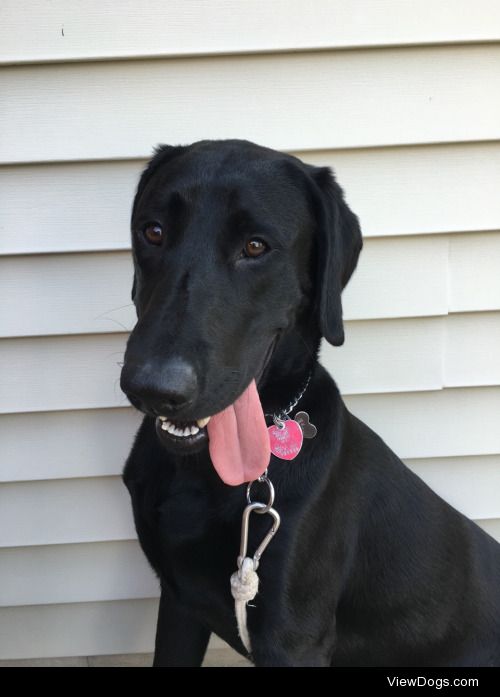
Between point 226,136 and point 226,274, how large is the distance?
2.60ft

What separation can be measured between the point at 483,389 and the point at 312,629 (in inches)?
44.7

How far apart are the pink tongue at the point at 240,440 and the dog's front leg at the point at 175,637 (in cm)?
76

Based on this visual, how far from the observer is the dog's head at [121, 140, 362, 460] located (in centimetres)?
183

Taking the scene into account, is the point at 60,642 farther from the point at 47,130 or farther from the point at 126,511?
the point at 47,130

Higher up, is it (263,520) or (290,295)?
(290,295)

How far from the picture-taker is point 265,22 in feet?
8.29

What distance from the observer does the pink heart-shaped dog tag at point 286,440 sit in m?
2.18

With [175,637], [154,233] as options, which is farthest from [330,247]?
[175,637]

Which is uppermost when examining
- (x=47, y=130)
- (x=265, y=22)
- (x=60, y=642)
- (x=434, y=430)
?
(x=265, y=22)

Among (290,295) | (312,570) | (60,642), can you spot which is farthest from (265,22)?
(60,642)

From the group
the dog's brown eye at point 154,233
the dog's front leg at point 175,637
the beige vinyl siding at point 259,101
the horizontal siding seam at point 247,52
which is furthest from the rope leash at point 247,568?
the horizontal siding seam at point 247,52

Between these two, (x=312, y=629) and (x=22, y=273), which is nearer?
(x=312, y=629)

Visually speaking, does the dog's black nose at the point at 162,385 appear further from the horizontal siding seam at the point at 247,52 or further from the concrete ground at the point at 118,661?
the concrete ground at the point at 118,661

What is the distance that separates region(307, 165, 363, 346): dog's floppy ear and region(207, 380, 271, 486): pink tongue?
263 millimetres
